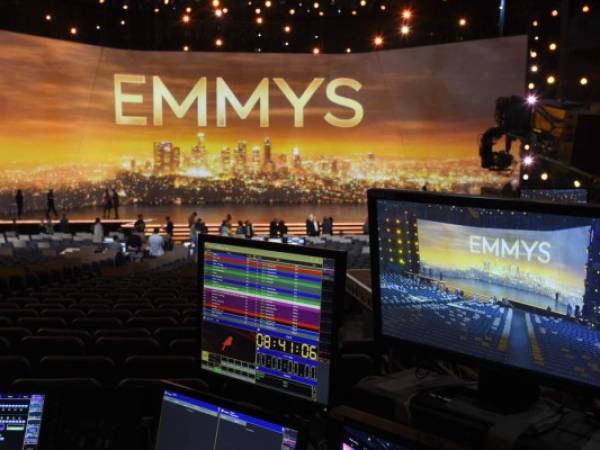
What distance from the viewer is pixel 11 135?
67.4 feet

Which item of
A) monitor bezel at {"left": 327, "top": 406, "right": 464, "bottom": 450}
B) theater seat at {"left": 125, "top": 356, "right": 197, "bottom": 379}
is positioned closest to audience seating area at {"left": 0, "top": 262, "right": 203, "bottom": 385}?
theater seat at {"left": 125, "top": 356, "right": 197, "bottom": 379}

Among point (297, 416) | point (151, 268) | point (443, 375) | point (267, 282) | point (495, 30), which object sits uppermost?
point (495, 30)

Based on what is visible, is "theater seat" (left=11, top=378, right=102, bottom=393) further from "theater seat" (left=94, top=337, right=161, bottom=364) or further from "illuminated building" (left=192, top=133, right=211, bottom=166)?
"illuminated building" (left=192, top=133, right=211, bottom=166)

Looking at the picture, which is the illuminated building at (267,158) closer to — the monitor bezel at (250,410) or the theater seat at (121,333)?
the theater seat at (121,333)

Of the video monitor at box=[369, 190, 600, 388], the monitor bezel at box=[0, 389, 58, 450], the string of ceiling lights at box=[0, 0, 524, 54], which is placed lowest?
the monitor bezel at box=[0, 389, 58, 450]

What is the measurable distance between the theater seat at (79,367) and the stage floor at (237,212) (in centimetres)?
1681

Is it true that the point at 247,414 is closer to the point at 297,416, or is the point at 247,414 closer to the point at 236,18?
the point at 297,416

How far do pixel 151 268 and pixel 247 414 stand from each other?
1232cm

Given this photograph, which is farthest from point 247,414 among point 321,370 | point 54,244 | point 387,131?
point 387,131

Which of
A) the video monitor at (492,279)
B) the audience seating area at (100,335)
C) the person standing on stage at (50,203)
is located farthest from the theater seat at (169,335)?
the person standing on stage at (50,203)

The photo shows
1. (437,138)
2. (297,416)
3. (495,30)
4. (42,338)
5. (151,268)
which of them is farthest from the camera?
(437,138)

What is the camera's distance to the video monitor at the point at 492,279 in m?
1.56

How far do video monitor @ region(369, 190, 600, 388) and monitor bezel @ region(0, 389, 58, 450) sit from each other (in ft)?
3.94

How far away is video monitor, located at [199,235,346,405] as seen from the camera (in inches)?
78.6
